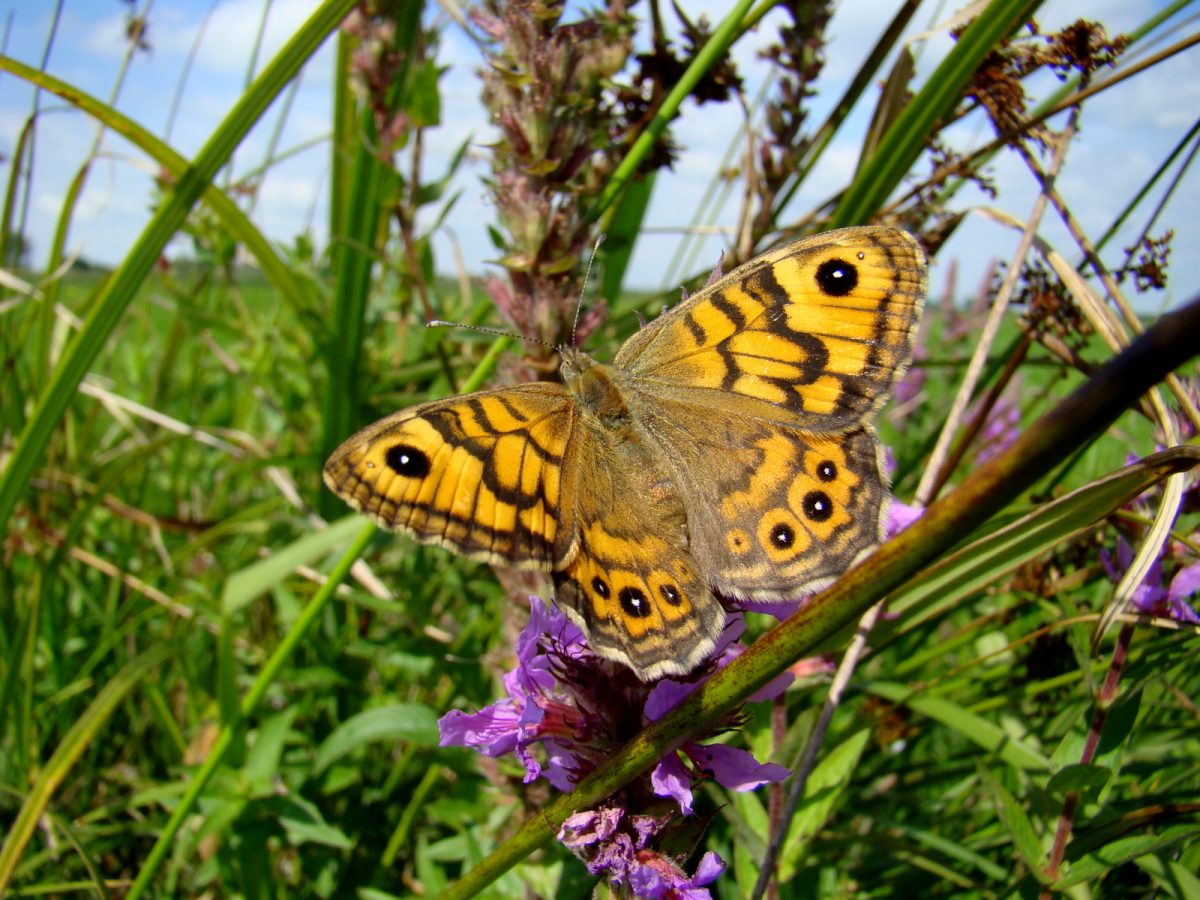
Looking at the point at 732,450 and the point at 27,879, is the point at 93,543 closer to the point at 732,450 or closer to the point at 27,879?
the point at 27,879

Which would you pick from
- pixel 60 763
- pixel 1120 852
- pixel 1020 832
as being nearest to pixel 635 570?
pixel 1020 832

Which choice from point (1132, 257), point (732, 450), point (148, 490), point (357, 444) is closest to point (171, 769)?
point (357, 444)

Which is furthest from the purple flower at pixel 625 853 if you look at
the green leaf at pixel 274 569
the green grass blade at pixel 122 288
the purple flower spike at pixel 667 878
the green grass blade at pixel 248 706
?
the green grass blade at pixel 122 288

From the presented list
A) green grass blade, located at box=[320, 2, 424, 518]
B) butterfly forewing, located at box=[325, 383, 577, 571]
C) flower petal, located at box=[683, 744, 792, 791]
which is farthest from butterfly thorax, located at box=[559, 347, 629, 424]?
green grass blade, located at box=[320, 2, 424, 518]

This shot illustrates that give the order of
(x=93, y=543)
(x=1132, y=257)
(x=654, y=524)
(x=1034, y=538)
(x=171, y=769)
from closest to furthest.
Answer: (x=1034, y=538), (x=654, y=524), (x=1132, y=257), (x=171, y=769), (x=93, y=543)

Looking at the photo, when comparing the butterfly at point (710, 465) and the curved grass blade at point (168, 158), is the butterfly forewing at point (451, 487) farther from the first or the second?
the curved grass blade at point (168, 158)
